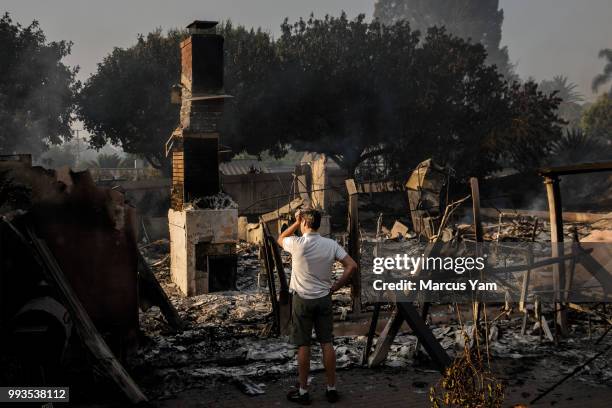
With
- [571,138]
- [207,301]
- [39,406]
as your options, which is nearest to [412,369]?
[39,406]

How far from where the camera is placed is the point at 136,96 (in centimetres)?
2897

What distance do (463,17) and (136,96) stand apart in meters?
68.7

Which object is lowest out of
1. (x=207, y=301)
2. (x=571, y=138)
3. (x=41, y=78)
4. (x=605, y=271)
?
(x=207, y=301)

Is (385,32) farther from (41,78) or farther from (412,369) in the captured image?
(412,369)

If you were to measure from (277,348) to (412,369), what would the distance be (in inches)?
65.9

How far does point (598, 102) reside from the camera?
46938mm

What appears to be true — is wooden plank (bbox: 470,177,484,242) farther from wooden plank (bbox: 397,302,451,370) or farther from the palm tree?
the palm tree

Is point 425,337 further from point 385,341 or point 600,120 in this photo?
point 600,120

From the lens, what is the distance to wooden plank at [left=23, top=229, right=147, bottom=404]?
5.29 meters

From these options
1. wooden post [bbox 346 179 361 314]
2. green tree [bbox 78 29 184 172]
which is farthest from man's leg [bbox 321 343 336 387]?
green tree [bbox 78 29 184 172]

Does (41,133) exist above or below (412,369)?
above

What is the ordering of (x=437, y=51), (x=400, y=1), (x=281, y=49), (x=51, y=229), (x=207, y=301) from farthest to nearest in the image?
(x=400, y=1), (x=281, y=49), (x=437, y=51), (x=207, y=301), (x=51, y=229)

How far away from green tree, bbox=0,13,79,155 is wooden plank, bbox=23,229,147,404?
1067 inches

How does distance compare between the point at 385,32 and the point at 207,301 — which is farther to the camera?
the point at 385,32
